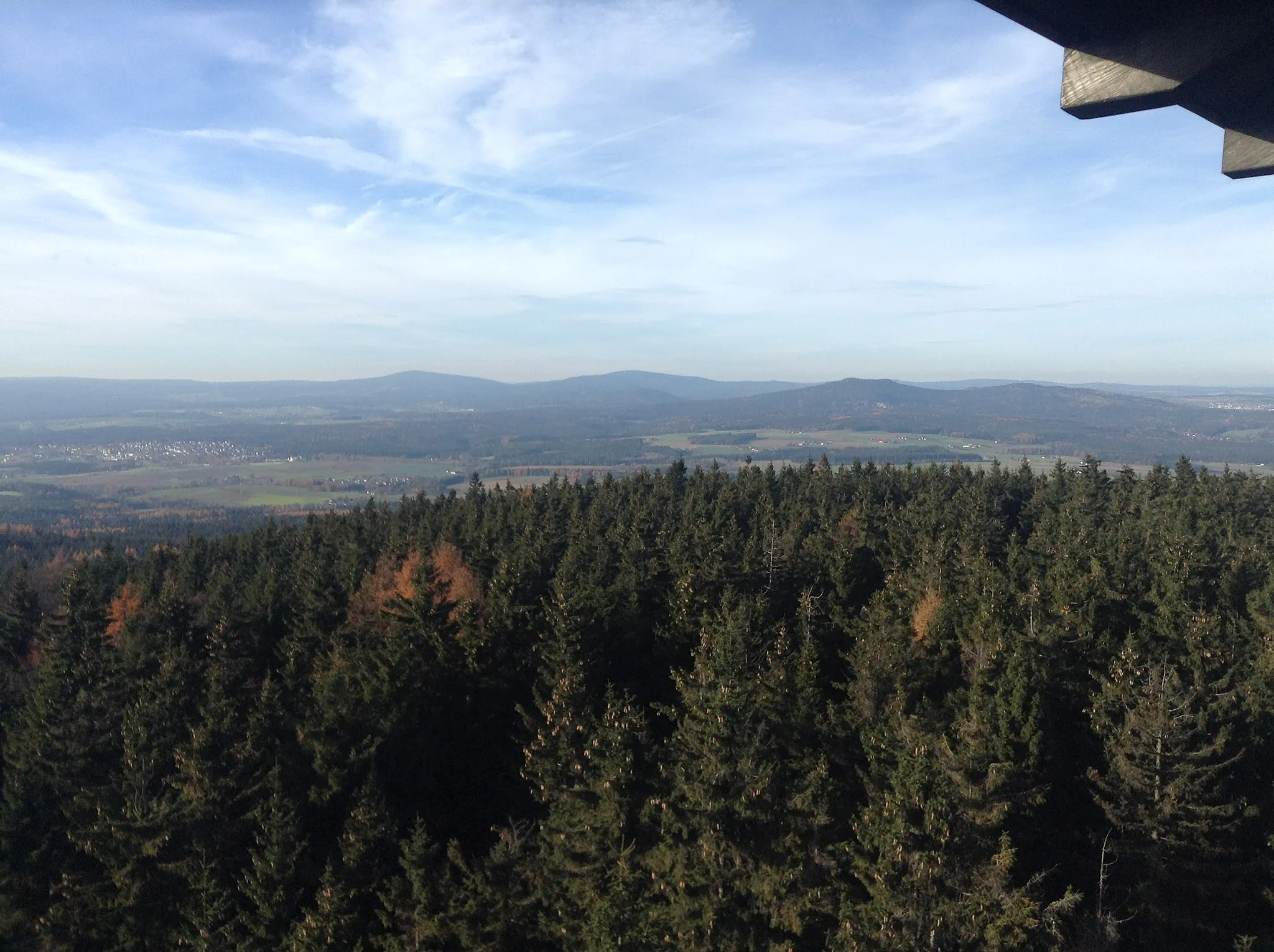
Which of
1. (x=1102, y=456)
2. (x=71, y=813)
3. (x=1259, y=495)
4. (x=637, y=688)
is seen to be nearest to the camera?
(x=71, y=813)

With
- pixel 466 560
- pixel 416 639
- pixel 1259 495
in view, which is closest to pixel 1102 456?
pixel 1259 495

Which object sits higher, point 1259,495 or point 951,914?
point 1259,495

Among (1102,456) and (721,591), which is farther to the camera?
(1102,456)

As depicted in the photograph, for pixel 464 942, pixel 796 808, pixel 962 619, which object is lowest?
pixel 464 942

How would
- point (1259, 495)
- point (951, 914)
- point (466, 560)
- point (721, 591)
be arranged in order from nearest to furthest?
1. point (951, 914)
2. point (721, 591)
3. point (466, 560)
4. point (1259, 495)

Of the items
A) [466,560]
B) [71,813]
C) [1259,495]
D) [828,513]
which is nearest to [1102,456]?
[1259,495]

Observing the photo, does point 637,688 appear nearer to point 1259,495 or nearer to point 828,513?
point 828,513

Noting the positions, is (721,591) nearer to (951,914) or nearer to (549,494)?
(951,914)
